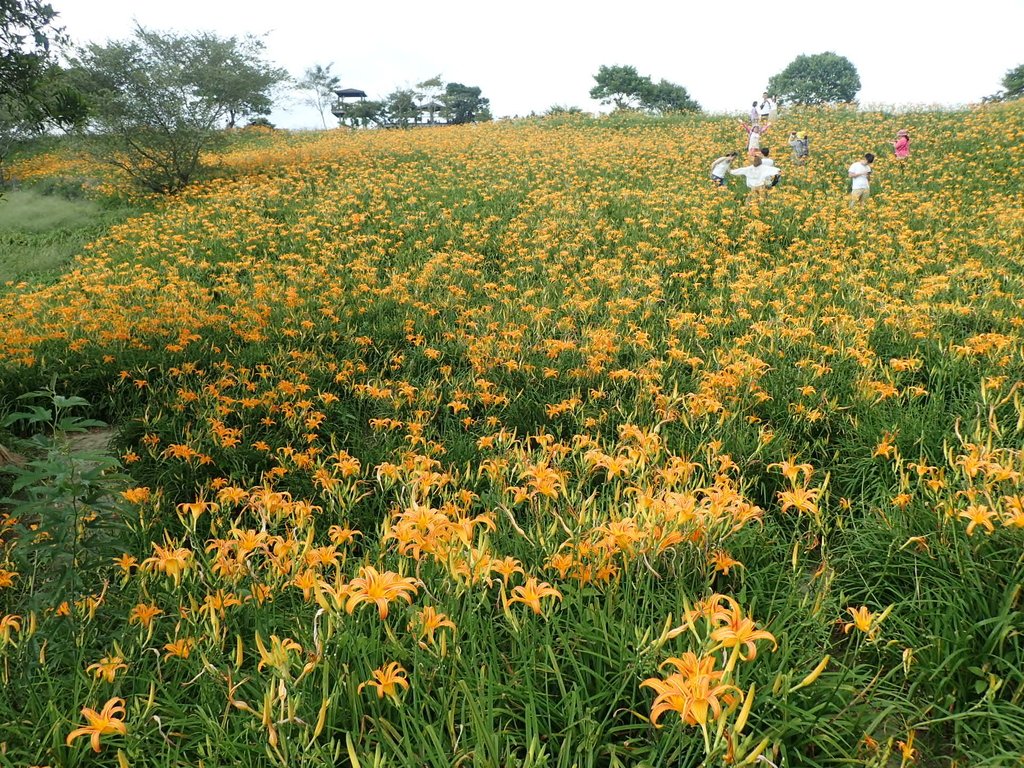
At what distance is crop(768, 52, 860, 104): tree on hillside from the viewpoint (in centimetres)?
6012

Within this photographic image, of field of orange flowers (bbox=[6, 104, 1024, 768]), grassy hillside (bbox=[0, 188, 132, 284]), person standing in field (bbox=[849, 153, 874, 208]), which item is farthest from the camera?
person standing in field (bbox=[849, 153, 874, 208])

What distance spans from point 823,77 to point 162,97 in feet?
230

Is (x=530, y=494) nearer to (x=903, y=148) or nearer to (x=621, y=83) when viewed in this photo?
(x=903, y=148)

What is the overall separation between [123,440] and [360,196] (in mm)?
9337

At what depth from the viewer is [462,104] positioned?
53812 millimetres

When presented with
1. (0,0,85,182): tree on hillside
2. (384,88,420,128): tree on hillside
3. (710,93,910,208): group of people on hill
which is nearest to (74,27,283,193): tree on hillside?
(0,0,85,182): tree on hillside

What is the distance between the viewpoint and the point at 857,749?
1.38 meters

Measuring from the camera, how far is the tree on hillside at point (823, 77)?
60.1 meters

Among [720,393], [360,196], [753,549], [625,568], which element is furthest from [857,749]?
[360,196]

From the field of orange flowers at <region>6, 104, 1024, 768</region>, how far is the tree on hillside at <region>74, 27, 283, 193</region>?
5.82m

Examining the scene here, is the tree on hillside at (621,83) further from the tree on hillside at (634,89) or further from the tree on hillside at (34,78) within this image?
the tree on hillside at (34,78)

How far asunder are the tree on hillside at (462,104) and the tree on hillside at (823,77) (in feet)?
103

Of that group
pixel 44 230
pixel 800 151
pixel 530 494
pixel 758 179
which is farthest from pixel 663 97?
pixel 530 494

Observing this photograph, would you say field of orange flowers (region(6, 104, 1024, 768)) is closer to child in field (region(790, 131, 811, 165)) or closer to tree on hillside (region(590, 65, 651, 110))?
child in field (region(790, 131, 811, 165))
